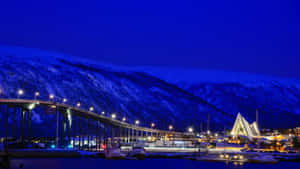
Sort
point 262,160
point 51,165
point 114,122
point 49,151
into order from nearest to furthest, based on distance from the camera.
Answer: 1. point 51,165
2. point 262,160
3. point 49,151
4. point 114,122

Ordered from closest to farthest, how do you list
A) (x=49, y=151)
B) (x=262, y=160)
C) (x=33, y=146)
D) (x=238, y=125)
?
(x=262, y=160) → (x=49, y=151) → (x=33, y=146) → (x=238, y=125)

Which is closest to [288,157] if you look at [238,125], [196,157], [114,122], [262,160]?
[262,160]

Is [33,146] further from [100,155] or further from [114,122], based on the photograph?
[114,122]

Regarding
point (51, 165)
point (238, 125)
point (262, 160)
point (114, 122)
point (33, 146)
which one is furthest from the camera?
point (238, 125)

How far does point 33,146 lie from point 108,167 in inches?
1131

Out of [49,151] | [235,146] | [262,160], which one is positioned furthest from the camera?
[235,146]

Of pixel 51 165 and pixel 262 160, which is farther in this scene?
pixel 262 160

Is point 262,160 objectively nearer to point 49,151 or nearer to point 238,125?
point 49,151

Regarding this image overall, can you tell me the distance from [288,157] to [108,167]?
122 ft

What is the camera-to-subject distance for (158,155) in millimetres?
89250

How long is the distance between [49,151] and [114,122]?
49.9 m

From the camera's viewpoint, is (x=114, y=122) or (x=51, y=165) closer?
(x=51, y=165)

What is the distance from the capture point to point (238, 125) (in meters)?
160

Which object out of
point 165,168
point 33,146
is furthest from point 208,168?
point 33,146
